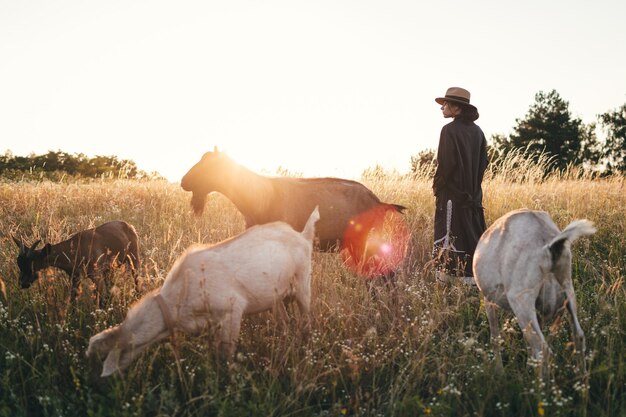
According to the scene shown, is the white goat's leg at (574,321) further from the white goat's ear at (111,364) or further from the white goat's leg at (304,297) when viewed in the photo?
the white goat's ear at (111,364)

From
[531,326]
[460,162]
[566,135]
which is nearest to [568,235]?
[531,326]

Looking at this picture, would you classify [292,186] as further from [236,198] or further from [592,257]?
[592,257]

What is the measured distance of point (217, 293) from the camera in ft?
12.2

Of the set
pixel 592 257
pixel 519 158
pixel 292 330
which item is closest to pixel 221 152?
pixel 292 330

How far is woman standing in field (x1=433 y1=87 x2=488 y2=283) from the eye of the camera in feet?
19.6

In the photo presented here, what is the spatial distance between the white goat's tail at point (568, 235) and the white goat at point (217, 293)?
198cm

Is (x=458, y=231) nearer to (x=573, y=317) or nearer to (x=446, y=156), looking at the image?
(x=446, y=156)

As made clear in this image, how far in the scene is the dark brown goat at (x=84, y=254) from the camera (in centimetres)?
525

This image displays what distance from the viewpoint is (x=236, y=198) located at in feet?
18.6

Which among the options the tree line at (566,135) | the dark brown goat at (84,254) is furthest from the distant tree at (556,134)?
the dark brown goat at (84,254)

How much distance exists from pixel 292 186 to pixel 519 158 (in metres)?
7.61

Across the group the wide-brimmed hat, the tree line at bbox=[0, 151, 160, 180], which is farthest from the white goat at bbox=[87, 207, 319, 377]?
the tree line at bbox=[0, 151, 160, 180]

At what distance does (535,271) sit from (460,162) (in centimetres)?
269

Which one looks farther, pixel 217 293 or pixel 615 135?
pixel 615 135
